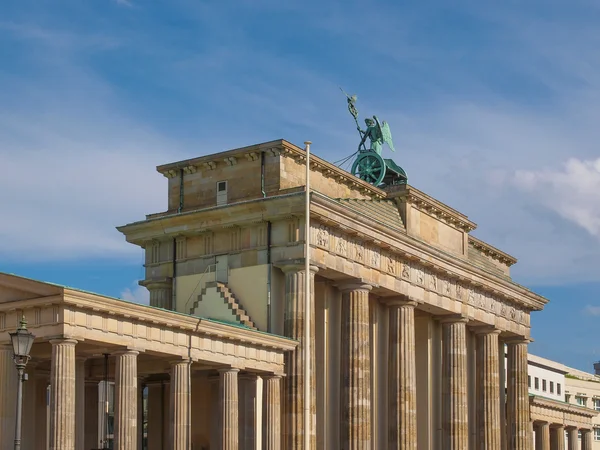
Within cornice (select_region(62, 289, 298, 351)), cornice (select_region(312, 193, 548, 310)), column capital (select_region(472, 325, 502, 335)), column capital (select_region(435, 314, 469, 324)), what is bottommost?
cornice (select_region(62, 289, 298, 351))

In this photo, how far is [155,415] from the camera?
62031 millimetres

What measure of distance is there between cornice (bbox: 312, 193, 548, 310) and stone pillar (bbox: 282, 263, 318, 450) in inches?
140

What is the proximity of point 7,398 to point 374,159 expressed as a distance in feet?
115

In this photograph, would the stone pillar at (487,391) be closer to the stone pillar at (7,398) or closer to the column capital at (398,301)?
the column capital at (398,301)

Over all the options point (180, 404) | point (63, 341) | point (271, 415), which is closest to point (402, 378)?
point (271, 415)

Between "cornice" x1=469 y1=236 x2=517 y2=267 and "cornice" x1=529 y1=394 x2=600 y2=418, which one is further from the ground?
"cornice" x1=469 y1=236 x2=517 y2=267

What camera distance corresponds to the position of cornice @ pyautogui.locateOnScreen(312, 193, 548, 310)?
198 ft

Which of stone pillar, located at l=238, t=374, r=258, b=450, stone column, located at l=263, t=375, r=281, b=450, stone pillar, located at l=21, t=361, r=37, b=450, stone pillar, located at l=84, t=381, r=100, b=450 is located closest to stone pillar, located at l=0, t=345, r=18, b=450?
stone pillar, located at l=21, t=361, r=37, b=450

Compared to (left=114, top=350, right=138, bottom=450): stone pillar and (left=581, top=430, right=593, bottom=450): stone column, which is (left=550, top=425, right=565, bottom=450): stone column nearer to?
(left=581, top=430, right=593, bottom=450): stone column

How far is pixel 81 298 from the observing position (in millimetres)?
45375

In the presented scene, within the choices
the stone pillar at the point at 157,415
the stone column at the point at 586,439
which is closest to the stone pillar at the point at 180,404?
the stone pillar at the point at 157,415

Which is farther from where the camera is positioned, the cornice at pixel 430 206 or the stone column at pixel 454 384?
the stone column at pixel 454 384

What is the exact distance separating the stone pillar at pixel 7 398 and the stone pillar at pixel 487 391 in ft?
135

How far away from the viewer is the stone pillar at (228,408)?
52.9 metres
